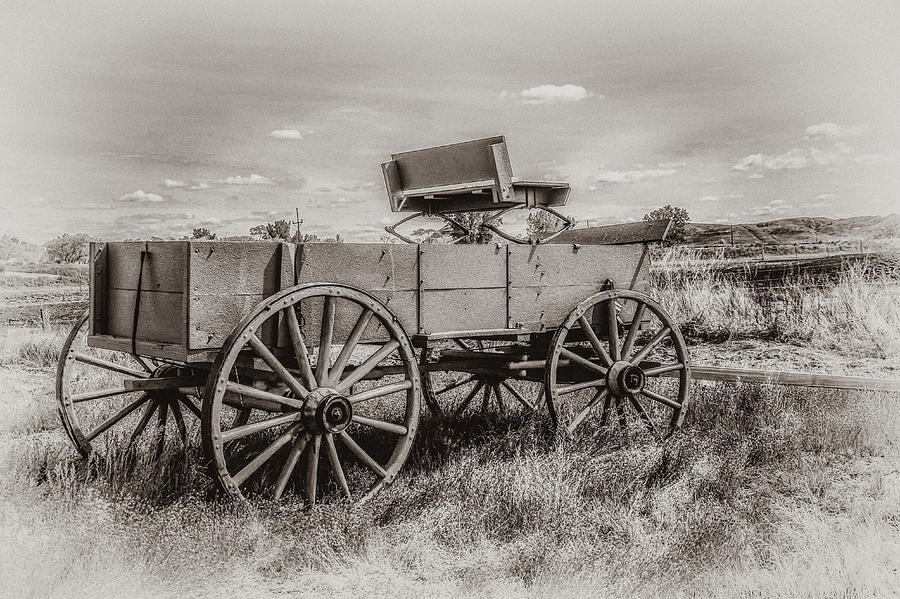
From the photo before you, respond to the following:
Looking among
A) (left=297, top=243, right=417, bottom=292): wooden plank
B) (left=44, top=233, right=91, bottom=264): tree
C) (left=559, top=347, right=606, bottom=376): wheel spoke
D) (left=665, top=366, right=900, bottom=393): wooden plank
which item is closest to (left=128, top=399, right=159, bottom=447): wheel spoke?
(left=297, top=243, right=417, bottom=292): wooden plank

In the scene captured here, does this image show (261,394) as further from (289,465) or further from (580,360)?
(580,360)

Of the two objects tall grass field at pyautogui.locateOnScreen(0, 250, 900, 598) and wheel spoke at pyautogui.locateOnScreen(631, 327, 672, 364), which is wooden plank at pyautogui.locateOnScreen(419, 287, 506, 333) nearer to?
tall grass field at pyautogui.locateOnScreen(0, 250, 900, 598)

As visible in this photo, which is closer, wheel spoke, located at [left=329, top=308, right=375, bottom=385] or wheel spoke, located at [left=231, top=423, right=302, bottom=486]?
wheel spoke, located at [left=231, top=423, right=302, bottom=486]

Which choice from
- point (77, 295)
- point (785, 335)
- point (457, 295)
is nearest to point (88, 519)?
point (457, 295)

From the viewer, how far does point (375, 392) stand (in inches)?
169

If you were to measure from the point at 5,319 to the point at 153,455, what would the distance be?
11.4 meters

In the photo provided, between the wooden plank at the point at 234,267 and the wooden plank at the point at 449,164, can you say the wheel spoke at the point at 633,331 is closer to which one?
the wooden plank at the point at 449,164

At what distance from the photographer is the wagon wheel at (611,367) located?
17.0 ft

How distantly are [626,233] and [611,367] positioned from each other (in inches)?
40.4

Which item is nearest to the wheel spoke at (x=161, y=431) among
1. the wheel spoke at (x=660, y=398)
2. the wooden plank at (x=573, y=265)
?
the wooden plank at (x=573, y=265)

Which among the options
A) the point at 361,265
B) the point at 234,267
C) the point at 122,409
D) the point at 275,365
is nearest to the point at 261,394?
the point at 275,365

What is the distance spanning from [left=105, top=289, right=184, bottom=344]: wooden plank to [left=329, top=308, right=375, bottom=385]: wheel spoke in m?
0.75

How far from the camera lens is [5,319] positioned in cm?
1427

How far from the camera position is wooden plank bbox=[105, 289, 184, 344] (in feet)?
13.4
